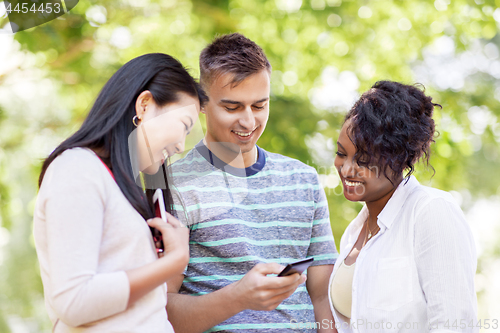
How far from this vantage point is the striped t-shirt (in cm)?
169

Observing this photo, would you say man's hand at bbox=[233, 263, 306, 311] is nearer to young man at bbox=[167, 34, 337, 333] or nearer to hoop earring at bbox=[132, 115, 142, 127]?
young man at bbox=[167, 34, 337, 333]

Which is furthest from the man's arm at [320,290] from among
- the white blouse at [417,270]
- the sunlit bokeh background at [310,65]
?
the sunlit bokeh background at [310,65]

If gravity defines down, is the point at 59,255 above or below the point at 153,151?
below

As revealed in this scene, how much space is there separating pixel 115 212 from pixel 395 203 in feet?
3.56

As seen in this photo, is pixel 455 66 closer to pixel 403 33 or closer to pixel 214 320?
pixel 403 33

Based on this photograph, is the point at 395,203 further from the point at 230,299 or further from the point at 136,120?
the point at 136,120

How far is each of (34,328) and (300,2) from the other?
22.1 feet

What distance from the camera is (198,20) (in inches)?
179

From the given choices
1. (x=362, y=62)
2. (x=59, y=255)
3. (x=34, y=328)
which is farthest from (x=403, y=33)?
(x=34, y=328)

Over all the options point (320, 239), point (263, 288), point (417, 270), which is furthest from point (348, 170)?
point (263, 288)

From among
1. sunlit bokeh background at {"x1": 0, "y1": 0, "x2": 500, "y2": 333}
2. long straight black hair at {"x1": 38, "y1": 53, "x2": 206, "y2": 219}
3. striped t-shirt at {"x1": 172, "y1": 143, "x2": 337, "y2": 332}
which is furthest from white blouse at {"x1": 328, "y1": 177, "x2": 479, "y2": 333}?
sunlit bokeh background at {"x1": 0, "y1": 0, "x2": 500, "y2": 333}

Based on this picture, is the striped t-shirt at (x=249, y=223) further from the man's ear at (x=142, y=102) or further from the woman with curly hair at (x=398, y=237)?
the man's ear at (x=142, y=102)

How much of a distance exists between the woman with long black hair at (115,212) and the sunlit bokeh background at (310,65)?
296 cm

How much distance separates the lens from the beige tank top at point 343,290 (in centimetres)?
172
